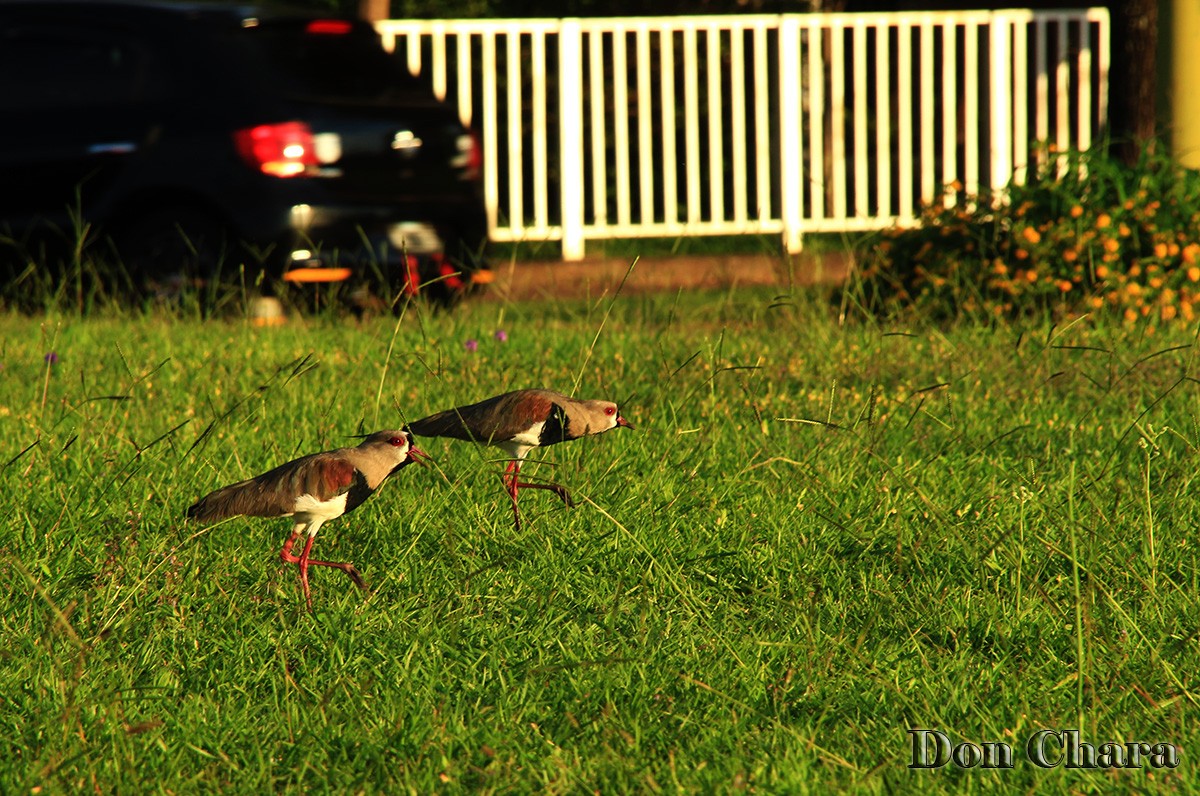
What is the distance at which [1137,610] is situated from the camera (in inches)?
135

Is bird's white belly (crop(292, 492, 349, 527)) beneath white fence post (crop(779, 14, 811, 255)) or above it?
beneath

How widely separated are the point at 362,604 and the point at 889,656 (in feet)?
3.73

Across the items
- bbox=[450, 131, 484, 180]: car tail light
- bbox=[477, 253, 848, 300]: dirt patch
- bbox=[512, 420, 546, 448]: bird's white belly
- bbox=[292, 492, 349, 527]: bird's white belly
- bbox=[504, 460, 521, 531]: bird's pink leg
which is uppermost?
bbox=[450, 131, 484, 180]: car tail light

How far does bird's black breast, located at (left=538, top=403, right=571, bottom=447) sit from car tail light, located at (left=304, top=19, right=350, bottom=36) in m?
4.53

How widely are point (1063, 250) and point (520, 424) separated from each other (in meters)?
3.88

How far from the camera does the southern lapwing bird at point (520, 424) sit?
155 inches

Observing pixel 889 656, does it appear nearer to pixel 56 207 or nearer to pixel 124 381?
pixel 124 381

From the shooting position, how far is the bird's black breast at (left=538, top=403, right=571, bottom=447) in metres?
3.96

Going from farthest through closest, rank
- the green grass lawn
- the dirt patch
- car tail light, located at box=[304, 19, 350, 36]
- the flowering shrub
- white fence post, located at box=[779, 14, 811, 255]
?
white fence post, located at box=[779, 14, 811, 255] → the dirt patch → car tail light, located at box=[304, 19, 350, 36] → the flowering shrub → the green grass lawn

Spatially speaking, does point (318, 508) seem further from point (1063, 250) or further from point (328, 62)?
point (328, 62)

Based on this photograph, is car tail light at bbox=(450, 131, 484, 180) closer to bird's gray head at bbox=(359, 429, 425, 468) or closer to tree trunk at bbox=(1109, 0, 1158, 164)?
tree trunk at bbox=(1109, 0, 1158, 164)

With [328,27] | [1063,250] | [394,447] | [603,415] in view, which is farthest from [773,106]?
[394,447]

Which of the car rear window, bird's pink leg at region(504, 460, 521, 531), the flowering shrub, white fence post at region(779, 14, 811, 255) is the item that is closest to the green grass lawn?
bird's pink leg at region(504, 460, 521, 531)

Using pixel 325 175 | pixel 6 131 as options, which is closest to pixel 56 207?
pixel 6 131
